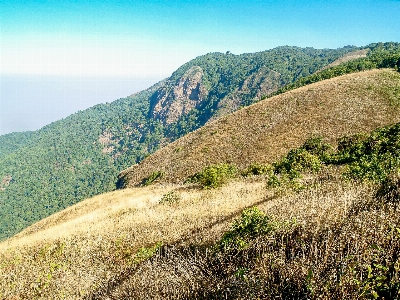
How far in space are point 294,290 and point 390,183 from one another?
152 inches

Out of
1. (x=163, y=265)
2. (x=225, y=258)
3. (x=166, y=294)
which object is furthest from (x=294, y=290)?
(x=163, y=265)

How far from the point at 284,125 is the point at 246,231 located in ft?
147

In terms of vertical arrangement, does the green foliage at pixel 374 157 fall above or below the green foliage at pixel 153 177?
above

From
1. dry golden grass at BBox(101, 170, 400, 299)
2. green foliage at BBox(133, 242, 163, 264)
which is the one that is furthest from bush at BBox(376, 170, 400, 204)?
green foliage at BBox(133, 242, 163, 264)

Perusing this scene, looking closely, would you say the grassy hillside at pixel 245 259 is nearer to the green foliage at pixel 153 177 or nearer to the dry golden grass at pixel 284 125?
the dry golden grass at pixel 284 125

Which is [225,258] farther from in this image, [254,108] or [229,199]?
[254,108]

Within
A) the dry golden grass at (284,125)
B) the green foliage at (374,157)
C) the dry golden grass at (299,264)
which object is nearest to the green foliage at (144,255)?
the dry golden grass at (299,264)

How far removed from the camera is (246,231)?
458 cm

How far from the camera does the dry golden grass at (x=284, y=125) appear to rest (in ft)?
138

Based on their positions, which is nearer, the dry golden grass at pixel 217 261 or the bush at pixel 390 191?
the dry golden grass at pixel 217 261

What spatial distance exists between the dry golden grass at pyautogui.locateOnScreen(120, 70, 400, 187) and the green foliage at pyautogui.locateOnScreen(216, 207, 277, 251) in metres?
34.4

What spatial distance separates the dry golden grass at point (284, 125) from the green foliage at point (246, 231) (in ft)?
113

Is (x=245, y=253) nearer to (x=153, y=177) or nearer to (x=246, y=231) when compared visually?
(x=246, y=231)

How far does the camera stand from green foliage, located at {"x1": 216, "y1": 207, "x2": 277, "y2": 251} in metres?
4.29
